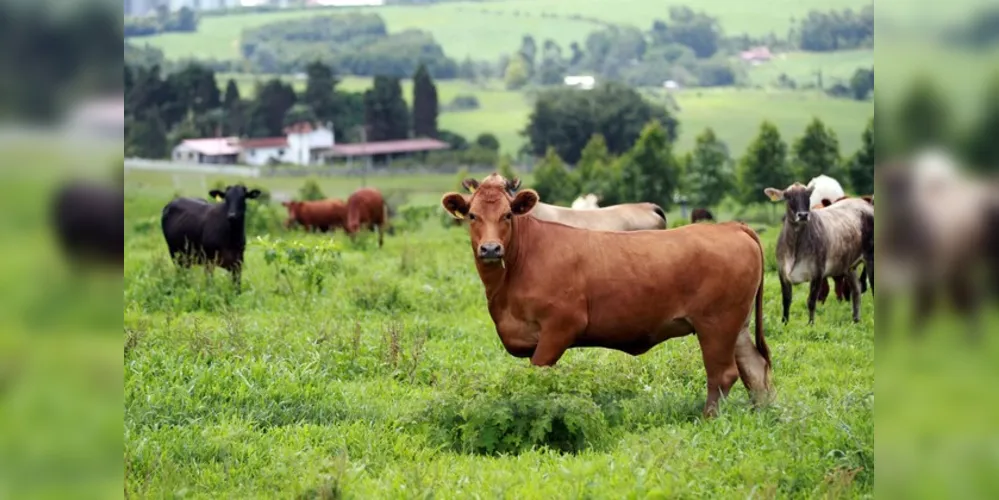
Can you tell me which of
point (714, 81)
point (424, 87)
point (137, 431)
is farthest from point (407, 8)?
point (137, 431)

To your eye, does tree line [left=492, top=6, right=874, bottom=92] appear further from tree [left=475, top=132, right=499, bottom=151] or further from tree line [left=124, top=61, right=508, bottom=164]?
tree line [left=124, top=61, right=508, bottom=164]

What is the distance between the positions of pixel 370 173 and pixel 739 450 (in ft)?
128

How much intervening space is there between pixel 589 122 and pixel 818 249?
126 ft

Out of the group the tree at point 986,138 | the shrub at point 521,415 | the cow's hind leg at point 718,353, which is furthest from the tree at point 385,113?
the tree at point 986,138

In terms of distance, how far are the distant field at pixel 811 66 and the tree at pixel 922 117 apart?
52.5 meters

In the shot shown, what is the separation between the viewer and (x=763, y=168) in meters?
32.6

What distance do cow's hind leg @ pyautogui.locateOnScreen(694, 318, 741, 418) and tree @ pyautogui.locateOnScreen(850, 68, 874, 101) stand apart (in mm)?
44457

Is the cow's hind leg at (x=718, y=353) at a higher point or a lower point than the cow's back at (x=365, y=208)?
lower

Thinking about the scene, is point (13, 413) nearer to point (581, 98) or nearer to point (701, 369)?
point (701, 369)

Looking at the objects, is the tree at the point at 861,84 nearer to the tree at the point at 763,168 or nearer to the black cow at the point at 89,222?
the tree at the point at 763,168

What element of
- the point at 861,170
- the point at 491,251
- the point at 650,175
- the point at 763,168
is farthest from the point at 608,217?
the point at 650,175

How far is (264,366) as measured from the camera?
8656 mm

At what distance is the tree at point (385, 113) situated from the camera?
50.3m

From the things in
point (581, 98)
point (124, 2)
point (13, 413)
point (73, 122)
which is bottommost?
point (13, 413)
